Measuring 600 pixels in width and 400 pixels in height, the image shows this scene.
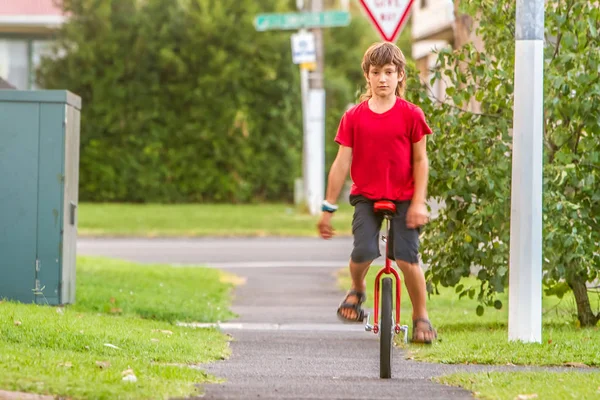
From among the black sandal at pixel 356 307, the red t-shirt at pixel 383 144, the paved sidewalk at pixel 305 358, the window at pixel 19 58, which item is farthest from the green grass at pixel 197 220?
the red t-shirt at pixel 383 144

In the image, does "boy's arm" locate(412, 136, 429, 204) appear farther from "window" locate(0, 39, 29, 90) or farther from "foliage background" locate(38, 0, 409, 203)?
"window" locate(0, 39, 29, 90)

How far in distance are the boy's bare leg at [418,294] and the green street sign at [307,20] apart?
548 inches

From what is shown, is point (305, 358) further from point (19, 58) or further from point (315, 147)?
point (19, 58)

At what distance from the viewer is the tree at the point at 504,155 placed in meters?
9.64

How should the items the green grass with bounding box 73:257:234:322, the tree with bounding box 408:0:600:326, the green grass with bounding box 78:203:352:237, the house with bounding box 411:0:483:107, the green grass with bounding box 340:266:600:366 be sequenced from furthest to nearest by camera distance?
the house with bounding box 411:0:483:107 < the green grass with bounding box 78:203:352:237 < the green grass with bounding box 73:257:234:322 < the tree with bounding box 408:0:600:326 < the green grass with bounding box 340:266:600:366

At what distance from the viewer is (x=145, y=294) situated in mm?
12852

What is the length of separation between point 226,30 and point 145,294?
20826 mm

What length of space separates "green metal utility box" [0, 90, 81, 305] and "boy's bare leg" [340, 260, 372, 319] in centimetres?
363

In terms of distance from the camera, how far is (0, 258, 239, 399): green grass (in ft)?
20.5

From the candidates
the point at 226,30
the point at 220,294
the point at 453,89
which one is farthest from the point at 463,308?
the point at 226,30

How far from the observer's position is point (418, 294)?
24.8 feet

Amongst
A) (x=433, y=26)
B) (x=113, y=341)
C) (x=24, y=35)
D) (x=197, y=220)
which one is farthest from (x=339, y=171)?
(x=24, y=35)

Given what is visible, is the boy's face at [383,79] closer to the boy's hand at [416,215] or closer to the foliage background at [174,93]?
the boy's hand at [416,215]

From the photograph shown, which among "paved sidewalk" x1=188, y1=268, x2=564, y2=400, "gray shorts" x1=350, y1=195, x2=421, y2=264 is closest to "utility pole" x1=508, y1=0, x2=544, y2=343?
"paved sidewalk" x1=188, y1=268, x2=564, y2=400
